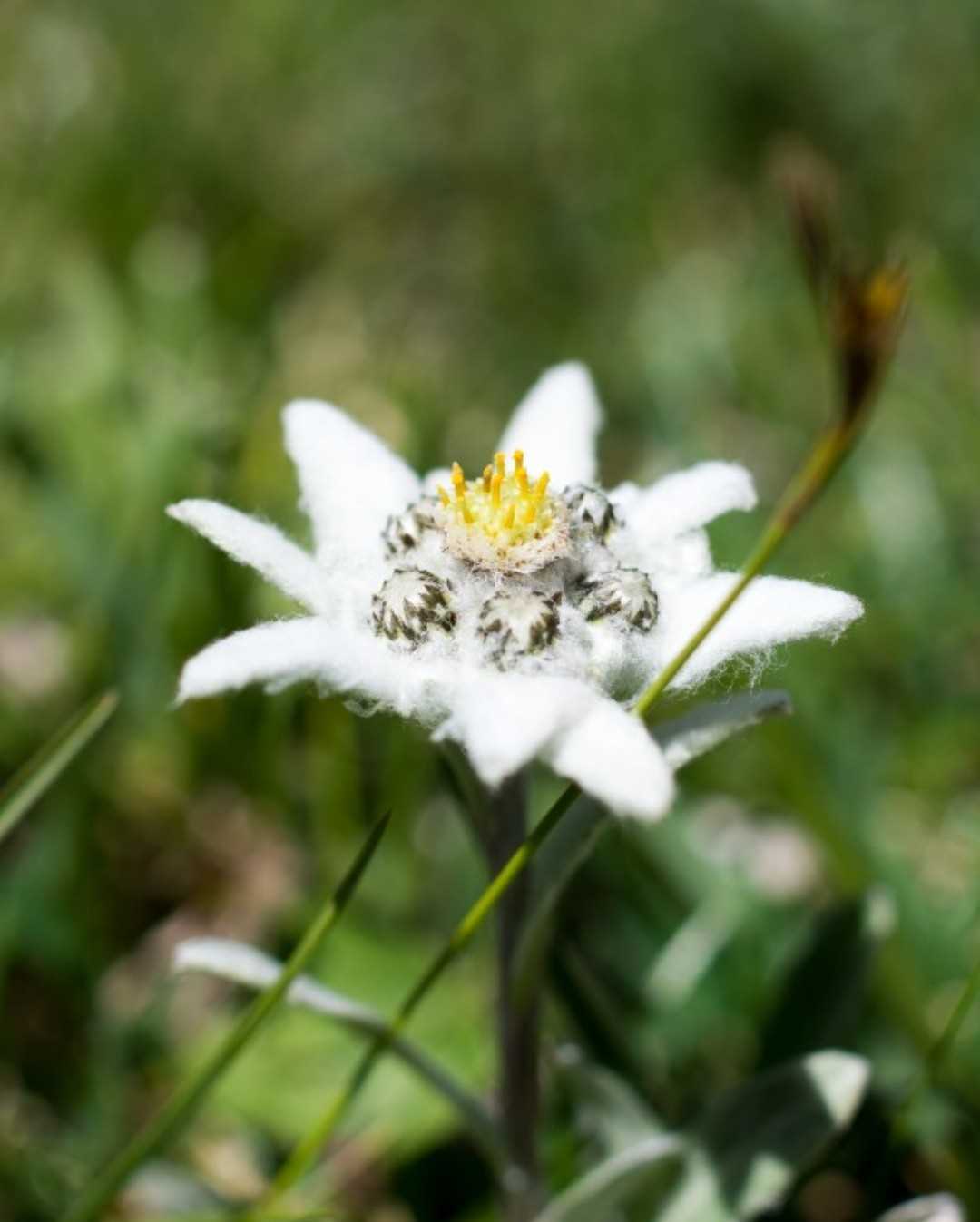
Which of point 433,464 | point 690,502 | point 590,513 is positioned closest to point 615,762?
point 590,513

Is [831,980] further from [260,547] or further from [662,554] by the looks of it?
[260,547]

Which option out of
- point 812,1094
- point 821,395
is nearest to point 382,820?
point 812,1094

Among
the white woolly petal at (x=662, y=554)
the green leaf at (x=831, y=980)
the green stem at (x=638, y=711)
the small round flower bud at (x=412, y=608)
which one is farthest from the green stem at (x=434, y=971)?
the green leaf at (x=831, y=980)

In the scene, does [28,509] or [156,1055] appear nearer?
[156,1055]

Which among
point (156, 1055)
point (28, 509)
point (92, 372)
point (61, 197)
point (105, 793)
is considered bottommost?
point (156, 1055)

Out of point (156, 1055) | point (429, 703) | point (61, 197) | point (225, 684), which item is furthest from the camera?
point (61, 197)

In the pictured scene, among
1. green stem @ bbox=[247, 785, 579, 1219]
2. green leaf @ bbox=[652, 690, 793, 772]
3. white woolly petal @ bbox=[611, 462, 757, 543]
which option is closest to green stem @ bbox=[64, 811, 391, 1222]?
green stem @ bbox=[247, 785, 579, 1219]

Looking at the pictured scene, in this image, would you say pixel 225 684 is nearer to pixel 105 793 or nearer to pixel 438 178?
pixel 105 793
